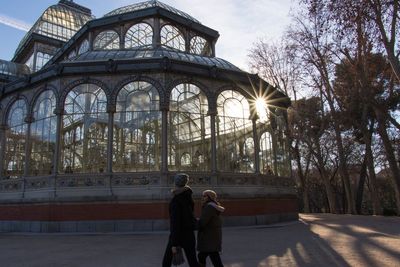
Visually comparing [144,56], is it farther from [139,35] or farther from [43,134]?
[43,134]

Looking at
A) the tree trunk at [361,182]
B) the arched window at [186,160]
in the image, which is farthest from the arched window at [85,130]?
the tree trunk at [361,182]

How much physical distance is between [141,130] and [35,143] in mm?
5971

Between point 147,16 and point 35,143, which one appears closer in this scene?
point 35,143

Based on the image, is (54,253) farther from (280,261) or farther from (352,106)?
(352,106)

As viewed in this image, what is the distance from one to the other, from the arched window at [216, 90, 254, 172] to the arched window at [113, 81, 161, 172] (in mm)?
3367

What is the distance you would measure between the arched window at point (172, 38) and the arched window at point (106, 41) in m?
2.93

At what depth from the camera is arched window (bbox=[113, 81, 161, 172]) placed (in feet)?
59.5

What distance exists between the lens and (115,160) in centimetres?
1820

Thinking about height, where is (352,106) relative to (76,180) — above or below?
above

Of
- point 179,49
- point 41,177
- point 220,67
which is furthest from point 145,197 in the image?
point 179,49

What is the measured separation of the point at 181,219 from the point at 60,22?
121 feet

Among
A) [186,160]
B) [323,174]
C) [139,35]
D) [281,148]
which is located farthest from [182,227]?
[323,174]

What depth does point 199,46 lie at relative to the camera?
2641 cm

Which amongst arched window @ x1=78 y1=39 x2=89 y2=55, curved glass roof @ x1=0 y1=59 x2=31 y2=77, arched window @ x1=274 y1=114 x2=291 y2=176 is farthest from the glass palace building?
curved glass roof @ x1=0 y1=59 x2=31 y2=77
